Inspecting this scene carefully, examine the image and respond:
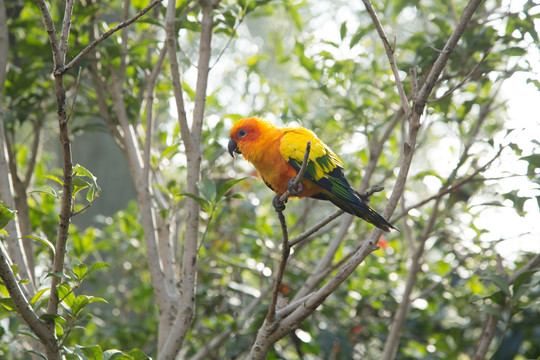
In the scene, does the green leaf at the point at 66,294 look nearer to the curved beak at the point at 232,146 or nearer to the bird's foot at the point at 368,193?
the bird's foot at the point at 368,193

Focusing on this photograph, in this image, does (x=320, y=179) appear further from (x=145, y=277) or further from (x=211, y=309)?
(x=145, y=277)

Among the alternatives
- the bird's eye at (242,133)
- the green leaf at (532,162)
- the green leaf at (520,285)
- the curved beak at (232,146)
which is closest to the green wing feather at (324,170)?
the bird's eye at (242,133)

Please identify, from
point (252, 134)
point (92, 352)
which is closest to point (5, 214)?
point (92, 352)

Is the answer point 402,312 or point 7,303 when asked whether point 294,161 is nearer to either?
point 402,312

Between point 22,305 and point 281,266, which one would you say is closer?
point 22,305

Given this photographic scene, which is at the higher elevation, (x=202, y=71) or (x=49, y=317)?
(x=202, y=71)

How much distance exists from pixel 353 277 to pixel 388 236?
32.4 inches

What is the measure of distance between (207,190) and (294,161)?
450mm

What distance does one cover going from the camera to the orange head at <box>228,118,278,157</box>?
2.51m

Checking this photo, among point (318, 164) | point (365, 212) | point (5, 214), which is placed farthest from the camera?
point (318, 164)

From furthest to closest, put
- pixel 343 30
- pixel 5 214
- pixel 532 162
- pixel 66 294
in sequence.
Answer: pixel 343 30
pixel 532 162
pixel 66 294
pixel 5 214

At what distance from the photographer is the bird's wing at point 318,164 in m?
2.19

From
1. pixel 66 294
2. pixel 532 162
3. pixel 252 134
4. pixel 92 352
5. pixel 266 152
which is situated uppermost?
pixel 532 162

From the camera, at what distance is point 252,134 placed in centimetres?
259
